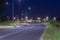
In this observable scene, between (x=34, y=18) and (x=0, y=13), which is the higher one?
(x=0, y=13)

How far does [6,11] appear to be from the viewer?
88875 mm

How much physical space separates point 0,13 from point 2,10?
4.22m

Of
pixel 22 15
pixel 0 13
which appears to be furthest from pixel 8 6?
pixel 22 15

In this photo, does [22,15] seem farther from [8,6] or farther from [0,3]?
[0,3]

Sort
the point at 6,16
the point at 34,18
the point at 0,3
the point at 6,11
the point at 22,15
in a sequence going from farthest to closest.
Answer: the point at 34,18
the point at 22,15
the point at 6,16
the point at 6,11
the point at 0,3

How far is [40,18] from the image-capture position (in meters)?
138

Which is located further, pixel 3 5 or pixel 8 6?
pixel 8 6

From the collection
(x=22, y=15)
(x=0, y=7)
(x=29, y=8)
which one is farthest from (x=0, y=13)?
(x=29, y=8)

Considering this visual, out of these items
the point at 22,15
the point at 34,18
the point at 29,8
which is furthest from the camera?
the point at 34,18

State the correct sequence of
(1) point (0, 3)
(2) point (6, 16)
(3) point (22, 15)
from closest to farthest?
(1) point (0, 3) < (2) point (6, 16) < (3) point (22, 15)

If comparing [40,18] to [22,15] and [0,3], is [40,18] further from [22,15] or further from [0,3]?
[0,3]

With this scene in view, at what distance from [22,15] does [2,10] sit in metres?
36.0

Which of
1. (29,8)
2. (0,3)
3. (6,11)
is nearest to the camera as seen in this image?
(0,3)

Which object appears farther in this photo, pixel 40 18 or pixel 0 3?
pixel 40 18
